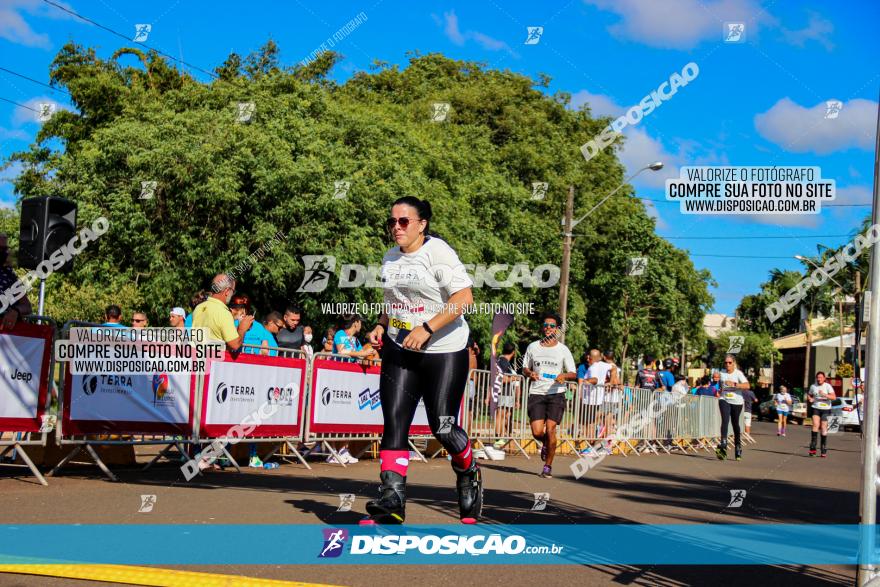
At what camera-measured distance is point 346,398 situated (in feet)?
41.0

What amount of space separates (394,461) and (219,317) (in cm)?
440

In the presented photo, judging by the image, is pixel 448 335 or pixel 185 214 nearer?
pixel 448 335

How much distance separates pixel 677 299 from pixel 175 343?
48.4 m

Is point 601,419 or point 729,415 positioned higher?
point 729,415

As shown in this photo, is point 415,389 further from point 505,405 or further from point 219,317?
point 505,405

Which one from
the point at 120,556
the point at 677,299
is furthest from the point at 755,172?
the point at 677,299

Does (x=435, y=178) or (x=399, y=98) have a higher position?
(x=399, y=98)

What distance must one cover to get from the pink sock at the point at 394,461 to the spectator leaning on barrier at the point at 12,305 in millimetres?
4135

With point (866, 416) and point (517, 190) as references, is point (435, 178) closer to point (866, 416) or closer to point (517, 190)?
point (517, 190)

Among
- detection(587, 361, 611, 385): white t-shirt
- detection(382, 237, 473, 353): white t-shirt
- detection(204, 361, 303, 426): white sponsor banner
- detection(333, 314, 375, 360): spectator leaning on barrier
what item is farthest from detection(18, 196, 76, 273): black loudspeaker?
detection(587, 361, 611, 385): white t-shirt

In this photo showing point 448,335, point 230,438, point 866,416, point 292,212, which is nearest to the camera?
point 866,416

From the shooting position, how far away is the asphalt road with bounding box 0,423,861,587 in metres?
4.98

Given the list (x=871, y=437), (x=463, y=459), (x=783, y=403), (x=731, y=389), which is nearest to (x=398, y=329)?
(x=463, y=459)

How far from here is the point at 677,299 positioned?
182 ft
